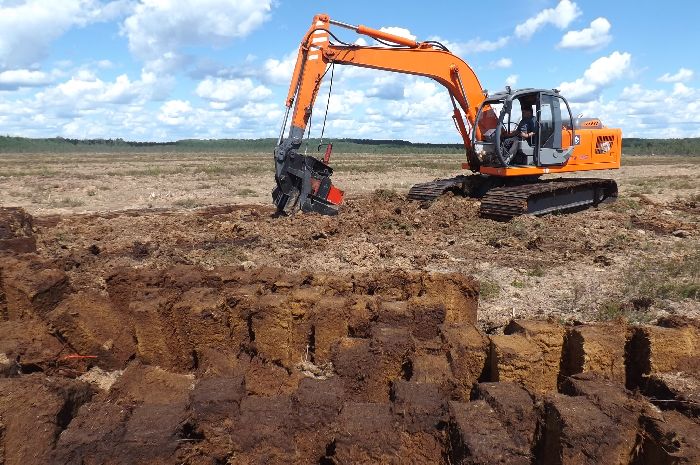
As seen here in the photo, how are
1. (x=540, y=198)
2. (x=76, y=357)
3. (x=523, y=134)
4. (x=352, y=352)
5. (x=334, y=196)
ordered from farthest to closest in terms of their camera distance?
(x=523, y=134), (x=540, y=198), (x=334, y=196), (x=76, y=357), (x=352, y=352)

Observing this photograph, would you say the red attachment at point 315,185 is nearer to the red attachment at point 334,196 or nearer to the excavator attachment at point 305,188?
the excavator attachment at point 305,188

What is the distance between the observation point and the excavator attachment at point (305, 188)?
1233 cm

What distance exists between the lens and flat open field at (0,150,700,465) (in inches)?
144

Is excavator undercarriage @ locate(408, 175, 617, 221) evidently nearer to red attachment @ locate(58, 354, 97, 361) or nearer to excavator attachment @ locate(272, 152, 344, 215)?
excavator attachment @ locate(272, 152, 344, 215)

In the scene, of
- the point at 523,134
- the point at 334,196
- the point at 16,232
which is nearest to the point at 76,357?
the point at 16,232

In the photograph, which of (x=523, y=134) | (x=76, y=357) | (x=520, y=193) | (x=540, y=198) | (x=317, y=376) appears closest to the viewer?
(x=317, y=376)

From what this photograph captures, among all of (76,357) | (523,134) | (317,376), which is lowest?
(317,376)

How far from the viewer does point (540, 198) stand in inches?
523

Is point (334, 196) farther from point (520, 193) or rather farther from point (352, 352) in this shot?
point (352, 352)

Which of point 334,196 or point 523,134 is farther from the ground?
point 523,134

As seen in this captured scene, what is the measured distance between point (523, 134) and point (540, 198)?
5.48 ft

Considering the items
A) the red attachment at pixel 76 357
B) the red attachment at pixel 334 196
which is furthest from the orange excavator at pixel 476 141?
the red attachment at pixel 76 357

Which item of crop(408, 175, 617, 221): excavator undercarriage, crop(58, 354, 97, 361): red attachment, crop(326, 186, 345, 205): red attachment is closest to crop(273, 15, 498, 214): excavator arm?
crop(326, 186, 345, 205): red attachment

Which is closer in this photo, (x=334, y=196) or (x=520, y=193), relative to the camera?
(x=520, y=193)
